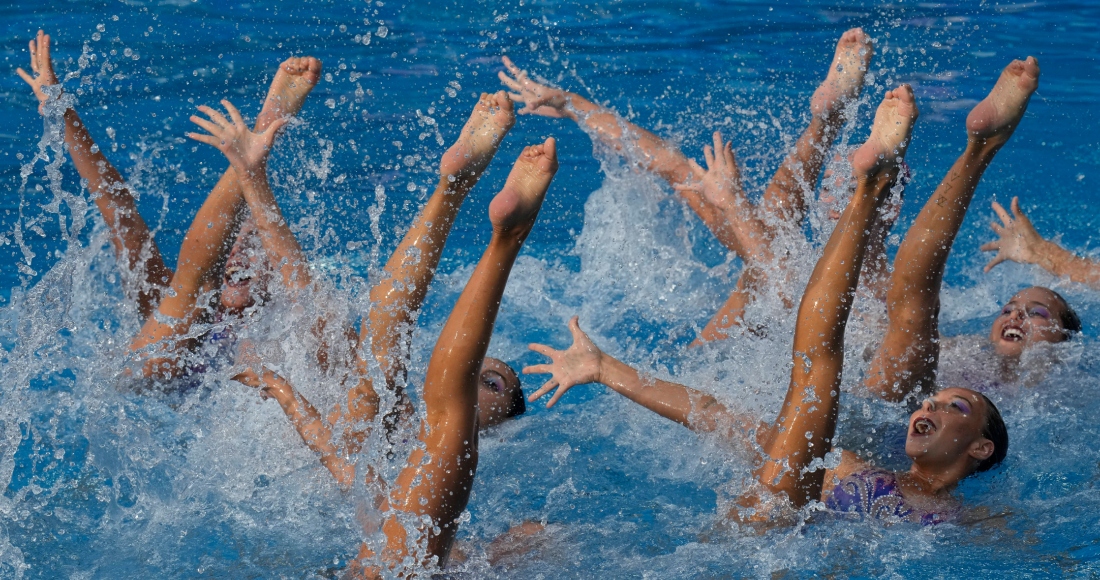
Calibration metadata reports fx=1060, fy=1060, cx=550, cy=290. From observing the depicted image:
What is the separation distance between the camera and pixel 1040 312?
3.93m

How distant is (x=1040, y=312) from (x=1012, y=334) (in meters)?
0.14

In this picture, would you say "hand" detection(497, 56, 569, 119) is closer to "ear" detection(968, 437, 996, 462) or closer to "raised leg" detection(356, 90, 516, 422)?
"raised leg" detection(356, 90, 516, 422)

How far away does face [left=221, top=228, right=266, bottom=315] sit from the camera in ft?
12.5

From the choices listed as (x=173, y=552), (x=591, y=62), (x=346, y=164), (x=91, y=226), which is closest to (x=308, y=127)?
(x=346, y=164)

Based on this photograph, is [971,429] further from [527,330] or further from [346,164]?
[346,164]

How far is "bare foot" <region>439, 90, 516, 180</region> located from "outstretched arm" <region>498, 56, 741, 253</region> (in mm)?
1194

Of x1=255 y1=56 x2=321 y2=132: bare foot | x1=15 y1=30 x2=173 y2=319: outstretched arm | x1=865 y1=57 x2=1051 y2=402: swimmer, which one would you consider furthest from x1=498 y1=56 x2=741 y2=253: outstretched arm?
x1=15 y1=30 x2=173 y2=319: outstretched arm

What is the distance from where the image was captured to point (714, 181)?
12.4 ft

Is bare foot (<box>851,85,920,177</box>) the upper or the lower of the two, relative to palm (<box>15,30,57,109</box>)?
lower

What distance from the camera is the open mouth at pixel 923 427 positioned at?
311 cm

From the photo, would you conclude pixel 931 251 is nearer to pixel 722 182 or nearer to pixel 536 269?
pixel 722 182

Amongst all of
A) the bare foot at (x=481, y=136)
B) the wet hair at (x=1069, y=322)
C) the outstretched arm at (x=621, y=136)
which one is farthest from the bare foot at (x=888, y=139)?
the wet hair at (x=1069, y=322)

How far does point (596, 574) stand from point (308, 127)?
379cm

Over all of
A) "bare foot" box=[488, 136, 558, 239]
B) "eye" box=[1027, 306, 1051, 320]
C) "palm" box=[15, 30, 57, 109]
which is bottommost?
"bare foot" box=[488, 136, 558, 239]
